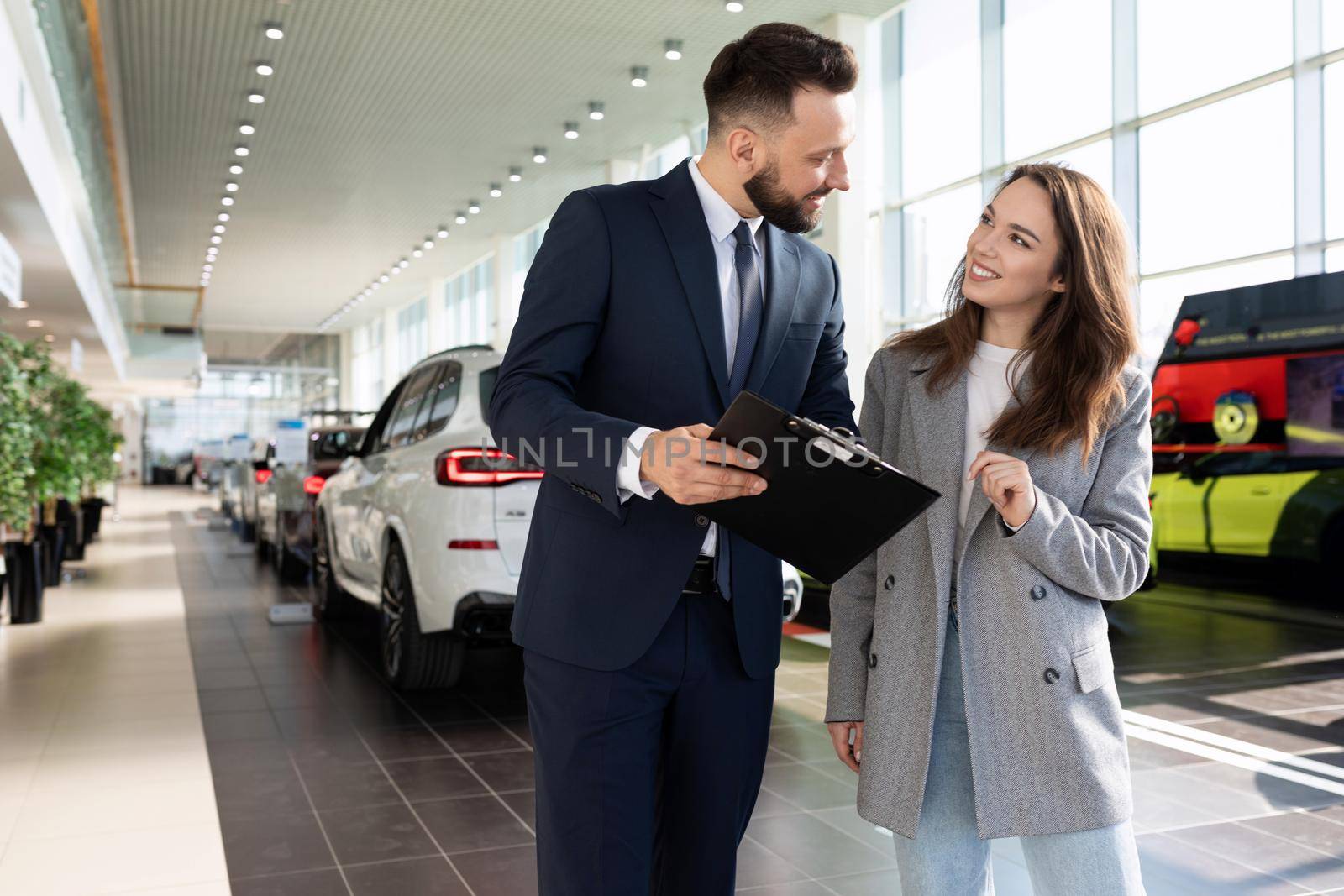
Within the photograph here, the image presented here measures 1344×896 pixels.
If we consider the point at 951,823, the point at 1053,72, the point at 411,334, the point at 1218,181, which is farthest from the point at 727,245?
the point at 411,334

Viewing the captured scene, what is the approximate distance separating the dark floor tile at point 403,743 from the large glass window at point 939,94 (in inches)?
314

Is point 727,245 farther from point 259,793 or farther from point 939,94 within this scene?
point 939,94

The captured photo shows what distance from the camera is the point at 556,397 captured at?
58.8 inches

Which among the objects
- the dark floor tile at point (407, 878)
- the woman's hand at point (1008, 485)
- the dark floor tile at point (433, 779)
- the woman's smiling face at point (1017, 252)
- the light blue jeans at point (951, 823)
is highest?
the woman's smiling face at point (1017, 252)

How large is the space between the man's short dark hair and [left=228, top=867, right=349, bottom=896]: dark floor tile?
2402mm

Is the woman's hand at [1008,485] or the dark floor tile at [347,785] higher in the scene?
the woman's hand at [1008,485]

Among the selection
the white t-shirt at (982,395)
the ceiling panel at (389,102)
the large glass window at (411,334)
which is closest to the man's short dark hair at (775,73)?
the white t-shirt at (982,395)

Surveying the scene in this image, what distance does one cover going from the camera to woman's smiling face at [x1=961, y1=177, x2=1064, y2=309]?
1.63 metres

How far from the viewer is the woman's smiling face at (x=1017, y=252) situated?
5.34 feet

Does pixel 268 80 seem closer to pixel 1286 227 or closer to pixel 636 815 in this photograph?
pixel 1286 227

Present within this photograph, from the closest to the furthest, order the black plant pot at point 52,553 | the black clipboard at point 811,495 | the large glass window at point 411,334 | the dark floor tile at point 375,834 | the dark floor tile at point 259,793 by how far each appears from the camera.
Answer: the black clipboard at point 811,495, the dark floor tile at point 375,834, the dark floor tile at point 259,793, the black plant pot at point 52,553, the large glass window at point 411,334

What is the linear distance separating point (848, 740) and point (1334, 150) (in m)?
7.58

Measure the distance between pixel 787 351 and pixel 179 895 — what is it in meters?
2.38

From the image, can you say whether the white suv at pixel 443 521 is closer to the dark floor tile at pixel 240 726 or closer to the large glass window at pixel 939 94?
the dark floor tile at pixel 240 726
